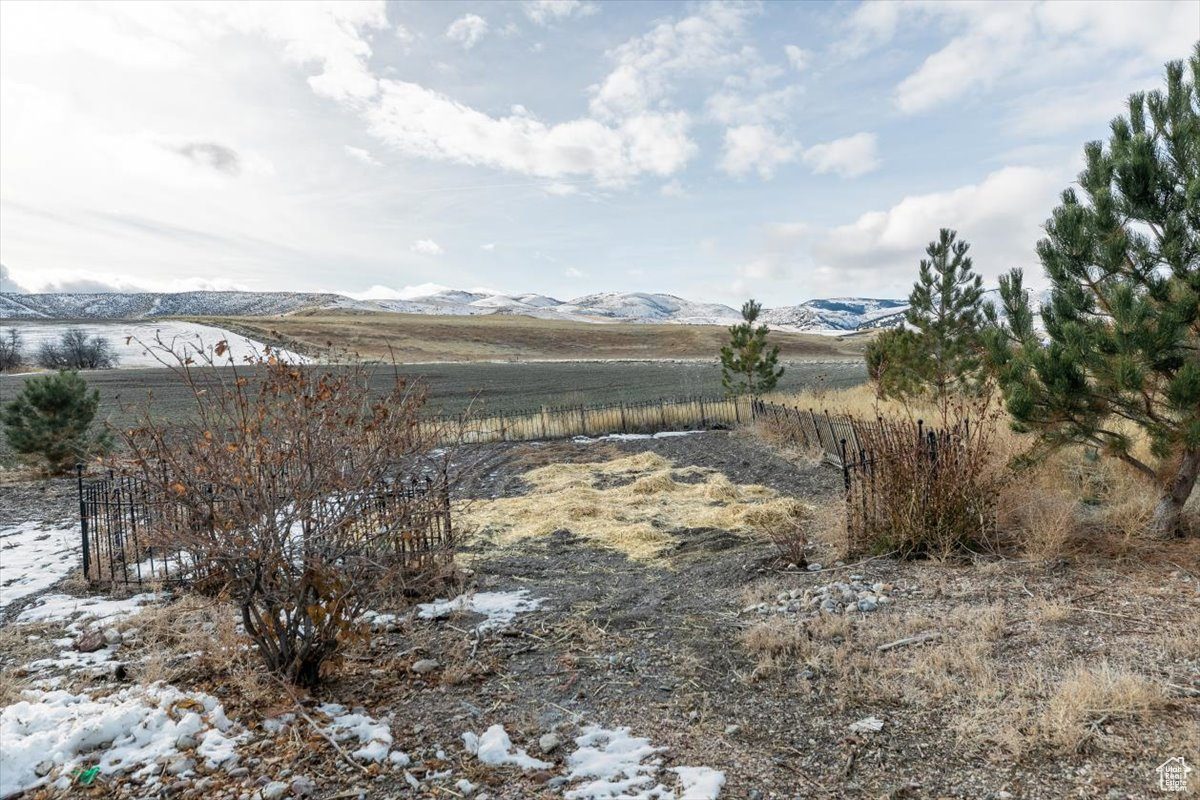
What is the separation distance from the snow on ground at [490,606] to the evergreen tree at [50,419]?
10.6 metres

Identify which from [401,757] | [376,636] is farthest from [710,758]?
[376,636]

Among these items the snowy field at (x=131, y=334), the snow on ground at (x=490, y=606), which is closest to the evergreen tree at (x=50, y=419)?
the snow on ground at (x=490, y=606)

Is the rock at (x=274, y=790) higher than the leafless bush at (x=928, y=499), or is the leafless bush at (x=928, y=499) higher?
the leafless bush at (x=928, y=499)

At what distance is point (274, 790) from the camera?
117 inches

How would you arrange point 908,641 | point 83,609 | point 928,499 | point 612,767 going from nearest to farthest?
point 612,767, point 908,641, point 83,609, point 928,499

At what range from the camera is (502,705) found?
3725 millimetres

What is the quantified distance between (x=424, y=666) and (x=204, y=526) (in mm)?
1532

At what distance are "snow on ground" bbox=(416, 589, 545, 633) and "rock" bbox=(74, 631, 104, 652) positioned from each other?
7.08ft

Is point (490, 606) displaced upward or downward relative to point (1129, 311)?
downward

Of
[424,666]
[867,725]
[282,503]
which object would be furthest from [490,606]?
[867,725]

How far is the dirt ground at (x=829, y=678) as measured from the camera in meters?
2.96

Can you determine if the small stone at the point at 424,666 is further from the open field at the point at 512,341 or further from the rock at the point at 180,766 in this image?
the open field at the point at 512,341

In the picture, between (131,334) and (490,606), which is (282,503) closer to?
(490,606)

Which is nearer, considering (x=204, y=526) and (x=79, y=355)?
(x=204, y=526)
